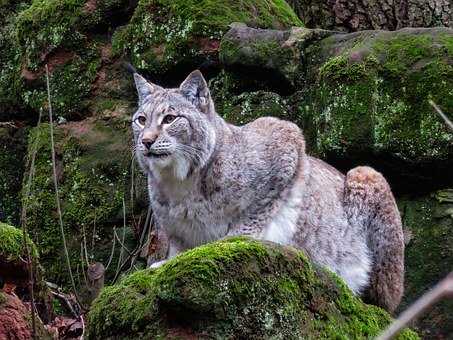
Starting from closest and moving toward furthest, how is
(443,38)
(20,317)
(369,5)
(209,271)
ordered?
(209,271) < (20,317) < (443,38) < (369,5)

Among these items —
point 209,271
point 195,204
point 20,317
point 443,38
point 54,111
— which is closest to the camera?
point 209,271

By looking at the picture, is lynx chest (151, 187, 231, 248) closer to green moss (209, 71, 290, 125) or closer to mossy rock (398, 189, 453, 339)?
mossy rock (398, 189, 453, 339)

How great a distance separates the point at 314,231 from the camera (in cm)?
614

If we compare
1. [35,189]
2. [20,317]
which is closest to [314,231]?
[20,317]

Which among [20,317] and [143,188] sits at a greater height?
[20,317]

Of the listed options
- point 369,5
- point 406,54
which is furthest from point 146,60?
point 406,54

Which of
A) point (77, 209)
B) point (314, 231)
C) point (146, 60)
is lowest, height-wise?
point (77, 209)

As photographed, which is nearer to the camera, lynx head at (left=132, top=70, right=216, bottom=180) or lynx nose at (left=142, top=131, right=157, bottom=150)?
lynx nose at (left=142, top=131, right=157, bottom=150)

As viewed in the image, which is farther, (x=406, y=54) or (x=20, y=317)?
(x=406, y=54)

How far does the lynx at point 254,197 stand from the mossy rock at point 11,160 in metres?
3.05

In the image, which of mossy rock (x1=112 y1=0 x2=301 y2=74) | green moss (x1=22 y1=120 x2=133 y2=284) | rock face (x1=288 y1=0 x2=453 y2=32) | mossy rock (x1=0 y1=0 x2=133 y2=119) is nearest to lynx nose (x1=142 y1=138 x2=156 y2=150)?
green moss (x1=22 y1=120 x2=133 y2=284)

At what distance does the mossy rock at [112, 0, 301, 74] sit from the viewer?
A: 27.2 ft

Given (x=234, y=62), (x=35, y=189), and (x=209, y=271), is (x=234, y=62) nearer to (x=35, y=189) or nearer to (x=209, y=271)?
(x=35, y=189)

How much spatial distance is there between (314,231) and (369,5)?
310 cm
